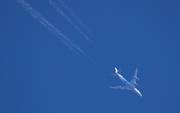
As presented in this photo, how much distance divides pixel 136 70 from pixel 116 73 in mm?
3652

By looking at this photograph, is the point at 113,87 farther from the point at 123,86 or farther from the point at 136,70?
the point at 136,70

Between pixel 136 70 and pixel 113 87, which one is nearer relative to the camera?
pixel 136 70

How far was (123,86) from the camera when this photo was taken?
7588 cm

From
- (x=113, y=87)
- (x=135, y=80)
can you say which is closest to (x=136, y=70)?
(x=135, y=80)

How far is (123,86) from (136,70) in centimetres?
541

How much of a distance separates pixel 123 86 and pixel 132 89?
8.35 ft

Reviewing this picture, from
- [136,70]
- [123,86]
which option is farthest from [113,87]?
[136,70]

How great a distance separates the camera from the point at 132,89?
242ft

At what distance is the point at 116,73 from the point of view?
7306cm

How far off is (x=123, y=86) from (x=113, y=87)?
78.1 inches

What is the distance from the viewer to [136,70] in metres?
71.9

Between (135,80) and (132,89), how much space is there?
1.80 metres

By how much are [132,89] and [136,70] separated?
157 inches

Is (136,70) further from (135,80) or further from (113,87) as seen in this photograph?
(113,87)
